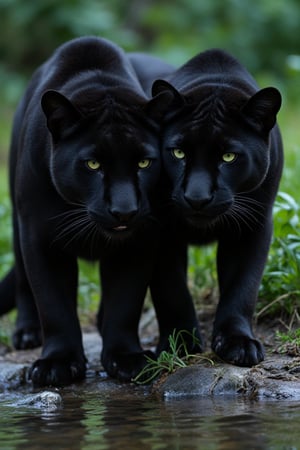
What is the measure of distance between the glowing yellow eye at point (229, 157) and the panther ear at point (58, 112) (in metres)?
0.60

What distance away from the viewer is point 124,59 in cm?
448

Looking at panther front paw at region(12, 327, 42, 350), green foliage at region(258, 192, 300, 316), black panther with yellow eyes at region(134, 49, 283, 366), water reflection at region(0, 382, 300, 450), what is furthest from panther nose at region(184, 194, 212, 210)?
panther front paw at region(12, 327, 42, 350)

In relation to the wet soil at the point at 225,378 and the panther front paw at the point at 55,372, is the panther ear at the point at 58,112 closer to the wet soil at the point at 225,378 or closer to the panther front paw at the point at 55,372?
the panther front paw at the point at 55,372

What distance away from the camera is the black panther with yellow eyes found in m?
3.83

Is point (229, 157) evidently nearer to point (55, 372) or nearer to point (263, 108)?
point (263, 108)

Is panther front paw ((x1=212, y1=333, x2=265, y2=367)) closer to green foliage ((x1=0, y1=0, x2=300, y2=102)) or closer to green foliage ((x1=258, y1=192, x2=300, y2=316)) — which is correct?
green foliage ((x1=258, y1=192, x2=300, y2=316))

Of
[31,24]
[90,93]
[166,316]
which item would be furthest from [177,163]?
[31,24]

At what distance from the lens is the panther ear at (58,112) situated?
3824 mm

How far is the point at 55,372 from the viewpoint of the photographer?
13.4ft

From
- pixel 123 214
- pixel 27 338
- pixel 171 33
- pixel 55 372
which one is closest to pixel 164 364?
pixel 55 372

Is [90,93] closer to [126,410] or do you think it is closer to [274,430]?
[126,410]

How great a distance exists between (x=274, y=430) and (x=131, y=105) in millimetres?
A: 1556

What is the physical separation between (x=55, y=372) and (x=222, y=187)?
107 cm

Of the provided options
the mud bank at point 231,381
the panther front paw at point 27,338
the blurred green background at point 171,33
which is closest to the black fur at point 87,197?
the mud bank at point 231,381
